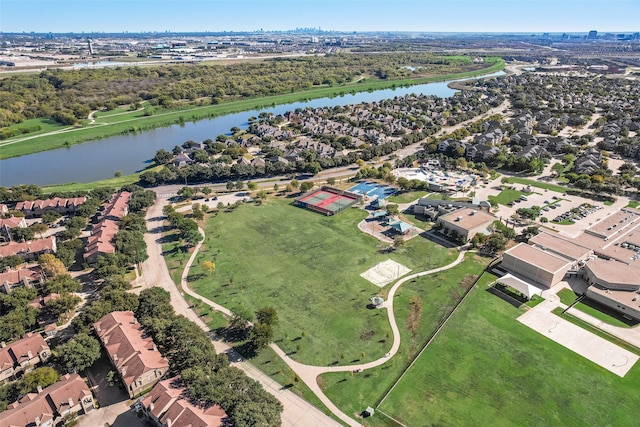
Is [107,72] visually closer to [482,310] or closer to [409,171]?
[409,171]

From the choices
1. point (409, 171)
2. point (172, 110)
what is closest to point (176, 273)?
point (409, 171)

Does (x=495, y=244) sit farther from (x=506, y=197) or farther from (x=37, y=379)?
(x=37, y=379)

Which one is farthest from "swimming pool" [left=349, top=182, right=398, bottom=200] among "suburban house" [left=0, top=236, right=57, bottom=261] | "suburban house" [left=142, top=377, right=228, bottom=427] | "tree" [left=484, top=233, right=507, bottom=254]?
"suburban house" [left=0, top=236, right=57, bottom=261]

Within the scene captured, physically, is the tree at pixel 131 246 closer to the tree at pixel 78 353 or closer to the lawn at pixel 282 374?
the tree at pixel 78 353

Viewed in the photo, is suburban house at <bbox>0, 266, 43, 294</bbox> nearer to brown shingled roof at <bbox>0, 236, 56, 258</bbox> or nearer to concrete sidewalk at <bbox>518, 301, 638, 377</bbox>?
brown shingled roof at <bbox>0, 236, 56, 258</bbox>

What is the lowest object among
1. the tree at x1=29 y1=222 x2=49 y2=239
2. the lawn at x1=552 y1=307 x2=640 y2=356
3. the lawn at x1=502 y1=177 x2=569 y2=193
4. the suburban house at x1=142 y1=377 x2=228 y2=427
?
the lawn at x1=552 y1=307 x2=640 y2=356

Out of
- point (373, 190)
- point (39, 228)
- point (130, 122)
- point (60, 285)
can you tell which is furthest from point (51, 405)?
point (130, 122)
